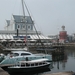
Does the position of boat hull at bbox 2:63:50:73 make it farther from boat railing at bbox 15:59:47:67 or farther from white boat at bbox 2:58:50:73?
boat railing at bbox 15:59:47:67

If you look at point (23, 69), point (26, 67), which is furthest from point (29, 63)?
point (23, 69)

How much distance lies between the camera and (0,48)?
171 ft

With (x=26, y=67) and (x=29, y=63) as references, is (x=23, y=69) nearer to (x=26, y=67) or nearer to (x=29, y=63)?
(x=26, y=67)

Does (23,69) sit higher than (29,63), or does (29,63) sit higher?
(29,63)

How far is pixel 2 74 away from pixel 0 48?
29.7 meters

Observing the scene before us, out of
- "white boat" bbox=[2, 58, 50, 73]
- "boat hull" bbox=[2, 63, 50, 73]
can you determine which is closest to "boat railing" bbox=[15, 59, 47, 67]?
"white boat" bbox=[2, 58, 50, 73]

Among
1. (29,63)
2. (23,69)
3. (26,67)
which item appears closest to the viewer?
(23,69)

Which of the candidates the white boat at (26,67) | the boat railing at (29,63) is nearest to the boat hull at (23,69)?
the white boat at (26,67)

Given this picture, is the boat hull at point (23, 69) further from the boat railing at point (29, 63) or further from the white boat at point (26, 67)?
the boat railing at point (29, 63)

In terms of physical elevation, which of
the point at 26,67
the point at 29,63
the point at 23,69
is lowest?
the point at 23,69

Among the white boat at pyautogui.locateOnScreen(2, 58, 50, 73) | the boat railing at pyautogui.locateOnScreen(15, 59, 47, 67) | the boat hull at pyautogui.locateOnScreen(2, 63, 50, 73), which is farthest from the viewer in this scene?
the boat railing at pyautogui.locateOnScreen(15, 59, 47, 67)

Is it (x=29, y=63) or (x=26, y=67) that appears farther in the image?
(x=29, y=63)

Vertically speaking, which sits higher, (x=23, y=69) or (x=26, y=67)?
(x=26, y=67)

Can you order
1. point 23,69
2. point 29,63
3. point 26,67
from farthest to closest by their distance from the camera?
point 29,63 → point 26,67 → point 23,69
